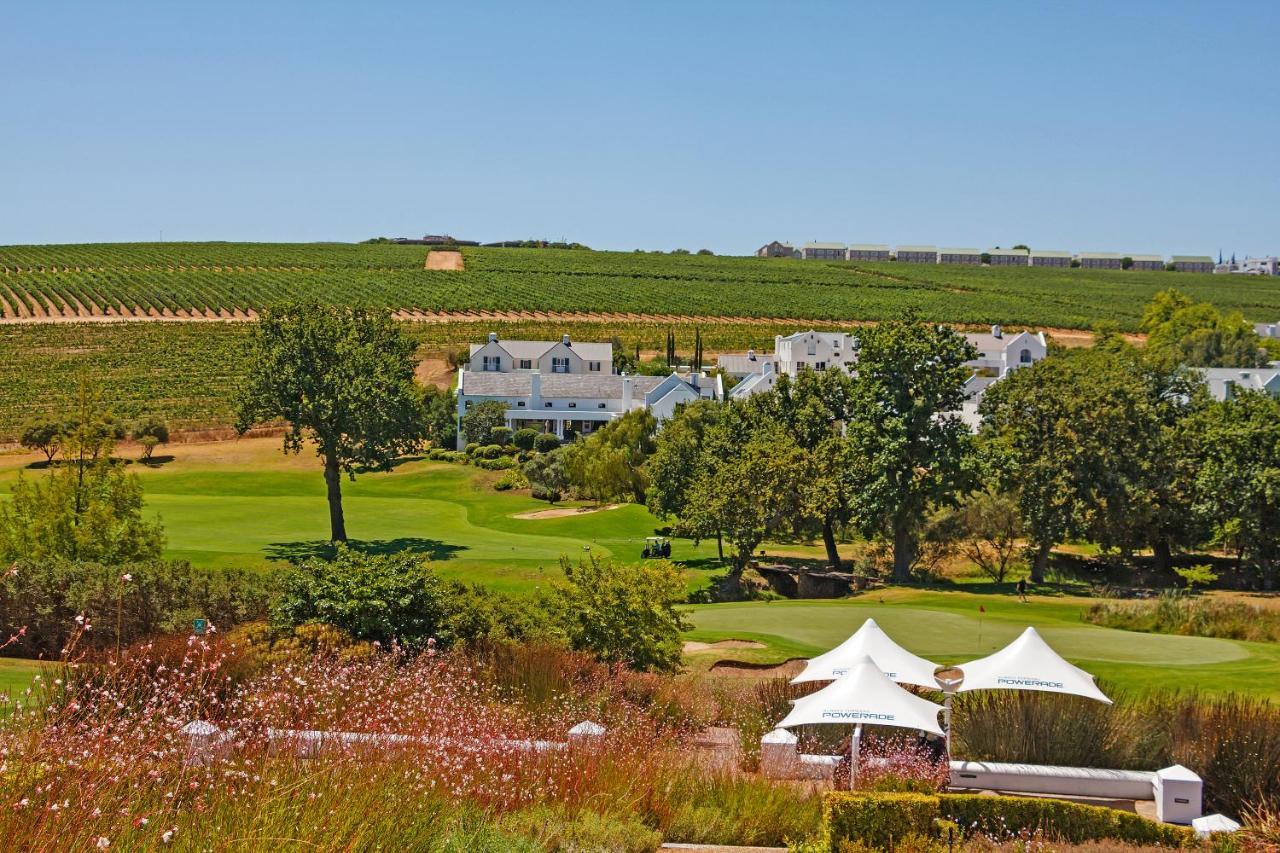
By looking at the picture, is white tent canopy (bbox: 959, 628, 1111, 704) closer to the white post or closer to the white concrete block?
the white concrete block

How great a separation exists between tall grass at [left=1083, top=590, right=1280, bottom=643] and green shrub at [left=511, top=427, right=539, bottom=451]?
173ft

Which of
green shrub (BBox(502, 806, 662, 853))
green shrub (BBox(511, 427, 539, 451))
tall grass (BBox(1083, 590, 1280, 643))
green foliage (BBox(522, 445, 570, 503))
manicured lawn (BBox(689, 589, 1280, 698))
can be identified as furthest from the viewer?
green shrub (BBox(511, 427, 539, 451))

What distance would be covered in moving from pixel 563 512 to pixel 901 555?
66.5 feet

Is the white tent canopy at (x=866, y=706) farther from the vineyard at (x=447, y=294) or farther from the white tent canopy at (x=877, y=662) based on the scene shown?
the vineyard at (x=447, y=294)

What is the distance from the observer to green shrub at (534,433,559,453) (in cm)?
8150

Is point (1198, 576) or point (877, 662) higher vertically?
point (877, 662)

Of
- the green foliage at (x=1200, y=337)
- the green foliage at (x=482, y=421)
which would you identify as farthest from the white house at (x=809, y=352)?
the green foliage at (x=482, y=421)

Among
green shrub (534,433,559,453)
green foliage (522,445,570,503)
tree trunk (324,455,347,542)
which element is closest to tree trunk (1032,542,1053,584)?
tree trunk (324,455,347,542)

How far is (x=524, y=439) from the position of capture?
276 ft

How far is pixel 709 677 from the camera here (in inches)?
867

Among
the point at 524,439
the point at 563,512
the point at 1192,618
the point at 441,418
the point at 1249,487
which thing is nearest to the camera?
the point at 1192,618

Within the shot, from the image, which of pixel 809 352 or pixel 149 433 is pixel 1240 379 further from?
pixel 149 433

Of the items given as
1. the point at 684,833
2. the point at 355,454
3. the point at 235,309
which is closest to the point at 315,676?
the point at 684,833

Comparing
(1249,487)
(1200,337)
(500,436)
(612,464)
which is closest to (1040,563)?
(1249,487)
